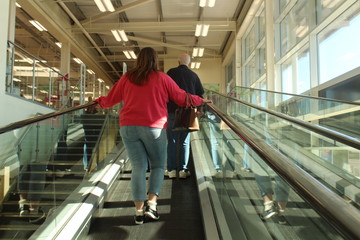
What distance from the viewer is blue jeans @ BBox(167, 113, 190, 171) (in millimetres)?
3842

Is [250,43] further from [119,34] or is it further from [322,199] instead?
[322,199]

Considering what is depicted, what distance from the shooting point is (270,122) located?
487 cm

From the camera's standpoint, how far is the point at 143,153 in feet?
9.08

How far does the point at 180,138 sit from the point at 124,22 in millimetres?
10693

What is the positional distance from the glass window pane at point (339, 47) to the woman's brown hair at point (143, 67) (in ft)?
14.3

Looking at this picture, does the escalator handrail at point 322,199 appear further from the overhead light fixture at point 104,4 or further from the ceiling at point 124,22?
the ceiling at point 124,22

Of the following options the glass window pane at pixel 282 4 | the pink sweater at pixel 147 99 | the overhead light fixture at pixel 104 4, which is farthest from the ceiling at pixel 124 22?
the pink sweater at pixel 147 99

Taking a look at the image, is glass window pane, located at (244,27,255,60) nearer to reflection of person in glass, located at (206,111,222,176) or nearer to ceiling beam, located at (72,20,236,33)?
ceiling beam, located at (72,20,236,33)

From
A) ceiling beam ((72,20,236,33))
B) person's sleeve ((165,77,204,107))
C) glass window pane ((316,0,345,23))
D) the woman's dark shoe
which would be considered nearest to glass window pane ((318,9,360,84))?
glass window pane ((316,0,345,23))

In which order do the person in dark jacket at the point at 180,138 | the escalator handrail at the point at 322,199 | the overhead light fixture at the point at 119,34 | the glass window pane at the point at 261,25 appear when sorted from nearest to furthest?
the escalator handrail at the point at 322,199, the person in dark jacket at the point at 180,138, the glass window pane at the point at 261,25, the overhead light fixture at the point at 119,34

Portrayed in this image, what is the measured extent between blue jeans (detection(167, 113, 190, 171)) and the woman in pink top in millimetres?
1000

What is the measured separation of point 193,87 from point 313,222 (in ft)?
10.5

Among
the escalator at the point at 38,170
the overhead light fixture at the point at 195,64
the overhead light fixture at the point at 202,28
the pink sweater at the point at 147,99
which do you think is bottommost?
the escalator at the point at 38,170

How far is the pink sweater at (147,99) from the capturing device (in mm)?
2717
